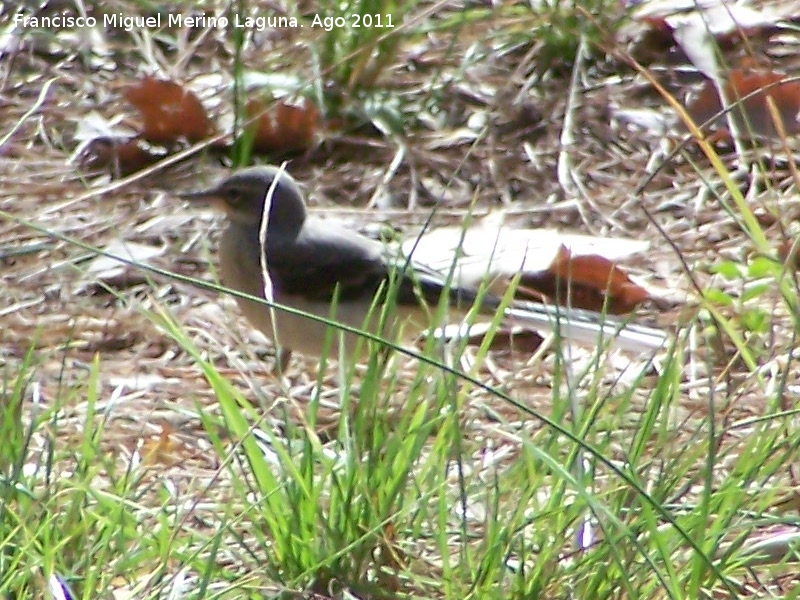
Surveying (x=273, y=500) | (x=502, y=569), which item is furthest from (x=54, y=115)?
(x=502, y=569)

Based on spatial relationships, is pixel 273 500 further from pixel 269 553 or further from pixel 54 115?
pixel 54 115

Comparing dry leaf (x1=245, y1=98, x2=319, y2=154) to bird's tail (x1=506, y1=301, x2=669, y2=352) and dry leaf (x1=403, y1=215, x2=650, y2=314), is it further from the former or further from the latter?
bird's tail (x1=506, y1=301, x2=669, y2=352)

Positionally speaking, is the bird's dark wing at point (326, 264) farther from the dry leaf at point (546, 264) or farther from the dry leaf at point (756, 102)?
the dry leaf at point (756, 102)

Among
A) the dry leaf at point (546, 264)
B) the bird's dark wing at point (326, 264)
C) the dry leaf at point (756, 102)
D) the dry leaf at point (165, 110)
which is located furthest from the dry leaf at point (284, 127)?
the dry leaf at point (756, 102)

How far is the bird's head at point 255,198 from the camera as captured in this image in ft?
14.7

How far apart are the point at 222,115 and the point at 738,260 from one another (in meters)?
2.14

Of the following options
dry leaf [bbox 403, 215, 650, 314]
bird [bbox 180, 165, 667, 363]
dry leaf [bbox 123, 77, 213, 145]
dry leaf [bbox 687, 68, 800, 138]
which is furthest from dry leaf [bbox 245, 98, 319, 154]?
dry leaf [bbox 687, 68, 800, 138]

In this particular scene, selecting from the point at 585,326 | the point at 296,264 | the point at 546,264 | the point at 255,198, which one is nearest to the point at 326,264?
the point at 296,264

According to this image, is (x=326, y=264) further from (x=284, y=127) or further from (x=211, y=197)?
(x=284, y=127)

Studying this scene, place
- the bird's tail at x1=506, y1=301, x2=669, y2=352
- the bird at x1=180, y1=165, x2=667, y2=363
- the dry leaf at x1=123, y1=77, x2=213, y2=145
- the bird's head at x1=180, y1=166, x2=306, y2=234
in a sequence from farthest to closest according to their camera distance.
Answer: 1. the dry leaf at x1=123, y1=77, x2=213, y2=145
2. the bird's head at x1=180, y1=166, x2=306, y2=234
3. the bird at x1=180, y1=165, x2=667, y2=363
4. the bird's tail at x1=506, y1=301, x2=669, y2=352

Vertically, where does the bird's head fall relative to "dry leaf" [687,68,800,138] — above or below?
below

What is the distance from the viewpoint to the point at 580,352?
164 inches

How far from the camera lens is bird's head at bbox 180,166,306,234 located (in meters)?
4.49

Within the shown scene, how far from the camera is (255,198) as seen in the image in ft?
14.9
